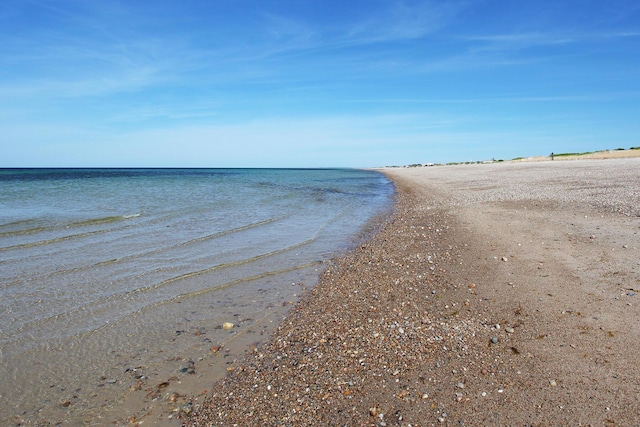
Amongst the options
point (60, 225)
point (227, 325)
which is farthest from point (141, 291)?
point (60, 225)

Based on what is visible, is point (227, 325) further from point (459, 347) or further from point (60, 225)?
point (60, 225)

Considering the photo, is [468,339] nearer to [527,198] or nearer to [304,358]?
[304,358]

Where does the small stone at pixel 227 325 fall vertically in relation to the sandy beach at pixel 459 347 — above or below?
below

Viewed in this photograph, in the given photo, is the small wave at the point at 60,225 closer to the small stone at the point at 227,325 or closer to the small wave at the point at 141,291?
the small wave at the point at 141,291

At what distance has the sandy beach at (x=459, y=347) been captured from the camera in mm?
3898

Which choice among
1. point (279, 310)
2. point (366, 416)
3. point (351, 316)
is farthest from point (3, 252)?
point (366, 416)

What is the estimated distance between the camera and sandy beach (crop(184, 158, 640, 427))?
3898 mm

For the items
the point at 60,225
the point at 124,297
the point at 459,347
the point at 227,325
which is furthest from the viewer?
the point at 60,225

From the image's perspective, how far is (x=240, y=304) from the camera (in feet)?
24.7

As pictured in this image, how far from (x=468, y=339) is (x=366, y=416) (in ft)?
6.83

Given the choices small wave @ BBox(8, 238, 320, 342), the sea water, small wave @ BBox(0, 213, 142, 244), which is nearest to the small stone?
the sea water

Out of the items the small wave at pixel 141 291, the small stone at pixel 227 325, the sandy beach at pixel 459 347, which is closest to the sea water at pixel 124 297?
the small wave at pixel 141 291

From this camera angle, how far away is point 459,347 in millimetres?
5051

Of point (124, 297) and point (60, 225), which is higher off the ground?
point (60, 225)
